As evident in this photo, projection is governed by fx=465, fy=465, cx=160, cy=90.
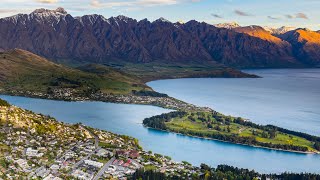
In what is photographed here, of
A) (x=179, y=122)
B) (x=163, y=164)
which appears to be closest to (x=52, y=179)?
(x=163, y=164)

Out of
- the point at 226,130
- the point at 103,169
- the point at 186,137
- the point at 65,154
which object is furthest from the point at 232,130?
the point at 103,169

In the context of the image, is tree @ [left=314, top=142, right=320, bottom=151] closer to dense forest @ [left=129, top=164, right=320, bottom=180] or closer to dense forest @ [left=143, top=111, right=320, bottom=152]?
dense forest @ [left=143, top=111, right=320, bottom=152]

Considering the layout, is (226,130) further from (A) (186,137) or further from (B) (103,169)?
(B) (103,169)

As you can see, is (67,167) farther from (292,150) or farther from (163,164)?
(292,150)

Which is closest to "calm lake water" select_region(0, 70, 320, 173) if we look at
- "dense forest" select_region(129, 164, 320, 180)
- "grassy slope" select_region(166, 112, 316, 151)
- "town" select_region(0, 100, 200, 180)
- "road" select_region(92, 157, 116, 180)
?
"grassy slope" select_region(166, 112, 316, 151)

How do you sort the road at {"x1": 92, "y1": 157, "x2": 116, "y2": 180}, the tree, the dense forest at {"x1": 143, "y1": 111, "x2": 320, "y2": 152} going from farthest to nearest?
1. the dense forest at {"x1": 143, "y1": 111, "x2": 320, "y2": 152}
2. the tree
3. the road at {"x1": 92, "y1": 157, "x2": 116, "y2": 180}

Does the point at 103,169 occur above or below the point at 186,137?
above
